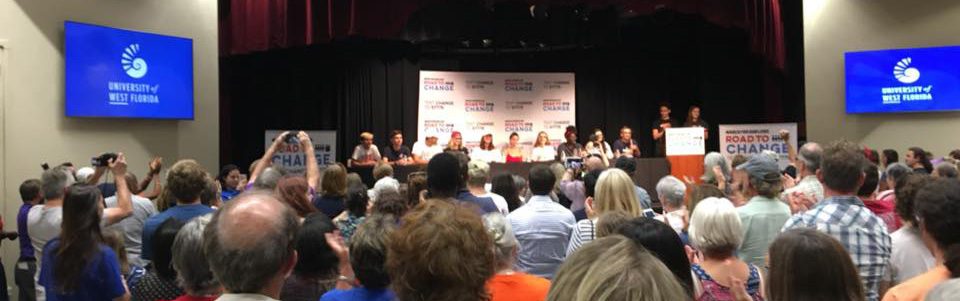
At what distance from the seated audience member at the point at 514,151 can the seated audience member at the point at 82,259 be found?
1017cm

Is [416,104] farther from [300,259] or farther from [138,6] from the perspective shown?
[300,259]

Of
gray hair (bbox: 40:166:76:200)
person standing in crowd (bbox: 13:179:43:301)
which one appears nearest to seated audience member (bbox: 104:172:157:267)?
gray hair (bbox: 40:166:76:200)

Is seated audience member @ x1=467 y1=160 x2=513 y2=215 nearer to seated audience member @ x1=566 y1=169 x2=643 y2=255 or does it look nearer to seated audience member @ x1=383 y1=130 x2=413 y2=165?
seated audience member @ x1=566 y1=169 x2=643 y2=255

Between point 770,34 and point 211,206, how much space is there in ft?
34.4

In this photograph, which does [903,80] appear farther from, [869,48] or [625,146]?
[625,146]

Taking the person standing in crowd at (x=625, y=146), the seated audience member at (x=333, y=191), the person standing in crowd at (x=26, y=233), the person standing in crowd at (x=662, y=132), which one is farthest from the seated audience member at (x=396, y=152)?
the seated audience member at (x=333, y=191)

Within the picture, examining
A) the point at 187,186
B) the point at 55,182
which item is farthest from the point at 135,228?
the point at 187,186

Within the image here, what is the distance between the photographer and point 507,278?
246cm

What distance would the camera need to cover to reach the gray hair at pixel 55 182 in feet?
13.4

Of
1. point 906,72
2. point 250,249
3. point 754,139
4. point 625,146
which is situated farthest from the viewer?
point 625,146

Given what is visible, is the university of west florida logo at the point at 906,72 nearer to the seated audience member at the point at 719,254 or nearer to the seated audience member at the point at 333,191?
the seated audience member at the point at 333,191

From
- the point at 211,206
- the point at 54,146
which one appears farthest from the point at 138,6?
the point at 211,206

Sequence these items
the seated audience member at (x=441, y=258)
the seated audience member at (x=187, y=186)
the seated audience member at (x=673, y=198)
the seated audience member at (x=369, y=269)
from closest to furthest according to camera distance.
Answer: the seated audience member at (x=441, y=258) < the seated audience member at (x=369, y=269) < the seated audience member at (x=187, y=186) < the seated audience member at (x=673, y=198)

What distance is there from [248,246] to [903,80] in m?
9.98
